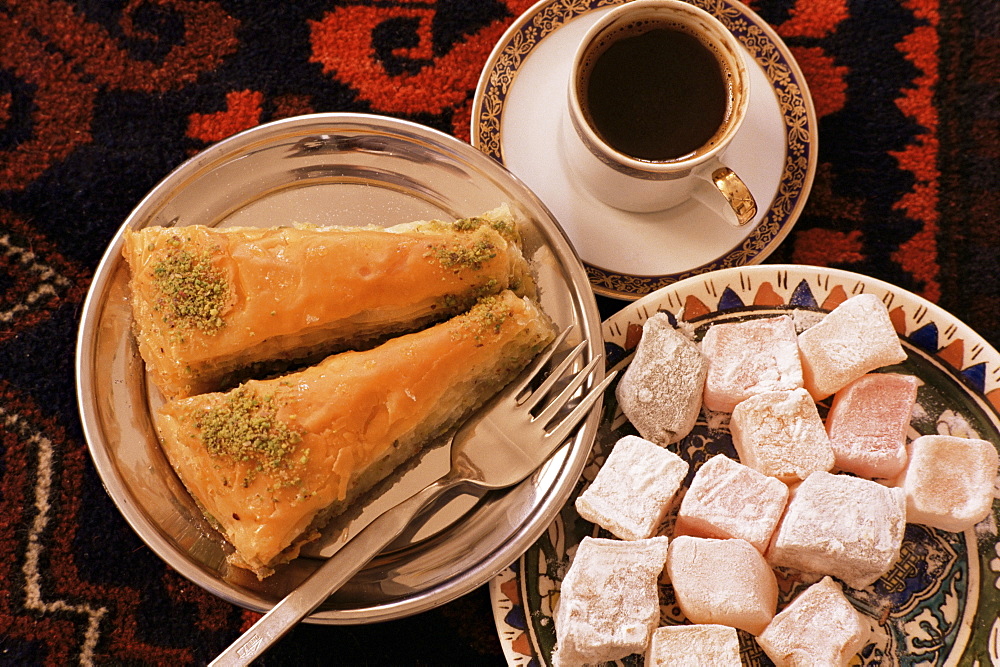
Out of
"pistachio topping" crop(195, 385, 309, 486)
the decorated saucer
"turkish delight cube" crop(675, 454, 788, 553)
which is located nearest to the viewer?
"pistachio topping" crop(195, 385, 309, 486)

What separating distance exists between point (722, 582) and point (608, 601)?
202mm

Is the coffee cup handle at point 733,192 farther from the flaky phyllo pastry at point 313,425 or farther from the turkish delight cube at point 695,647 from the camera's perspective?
the turkish delight cube at point 695,647

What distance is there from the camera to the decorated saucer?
150 cm

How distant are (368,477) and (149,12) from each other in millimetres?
1147

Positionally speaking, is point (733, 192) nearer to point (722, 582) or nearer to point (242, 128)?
point (722, 582)

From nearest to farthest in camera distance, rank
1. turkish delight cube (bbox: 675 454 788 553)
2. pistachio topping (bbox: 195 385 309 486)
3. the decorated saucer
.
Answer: pistachio topping (bbox: 195 385 309 486) < turkish delight cube (bbox: 675 454 788 553) < the decorated saucer

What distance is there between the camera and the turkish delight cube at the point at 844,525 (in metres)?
1.28

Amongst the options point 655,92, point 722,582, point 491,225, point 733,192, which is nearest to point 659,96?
point 655,92

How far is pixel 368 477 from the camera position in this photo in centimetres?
138

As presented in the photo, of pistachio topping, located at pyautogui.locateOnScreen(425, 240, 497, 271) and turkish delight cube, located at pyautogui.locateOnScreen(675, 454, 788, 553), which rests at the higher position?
pistachio topping, located at pyautogui.locateOnScreen(425, 240, 497, 271)

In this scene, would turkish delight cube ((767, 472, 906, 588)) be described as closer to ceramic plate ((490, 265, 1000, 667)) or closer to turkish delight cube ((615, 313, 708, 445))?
ceramic plate ((490, 265, 1000, 667))

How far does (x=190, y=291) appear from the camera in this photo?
4.15 feet

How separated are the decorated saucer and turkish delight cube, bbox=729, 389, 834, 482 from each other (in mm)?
305

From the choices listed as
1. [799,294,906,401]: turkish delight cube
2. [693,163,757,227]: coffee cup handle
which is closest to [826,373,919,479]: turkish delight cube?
[799,294,906,401]: turkish delight cube
